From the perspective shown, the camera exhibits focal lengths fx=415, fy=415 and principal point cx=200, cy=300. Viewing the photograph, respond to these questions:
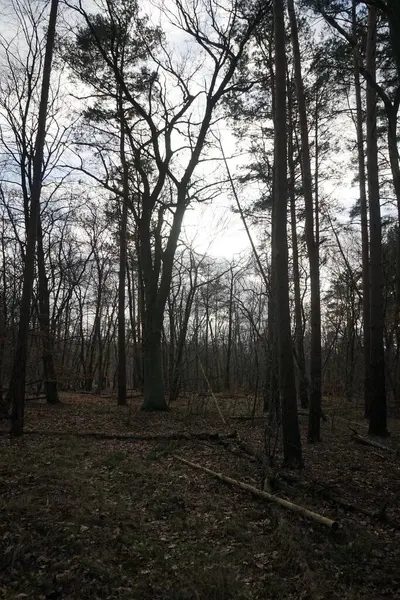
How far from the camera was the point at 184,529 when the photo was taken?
4.66 meters

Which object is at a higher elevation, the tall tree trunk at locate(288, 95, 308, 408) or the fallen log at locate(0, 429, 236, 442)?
the tall tree trunk at locate(288, 95, 308, 408)

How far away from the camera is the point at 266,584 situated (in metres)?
3.57

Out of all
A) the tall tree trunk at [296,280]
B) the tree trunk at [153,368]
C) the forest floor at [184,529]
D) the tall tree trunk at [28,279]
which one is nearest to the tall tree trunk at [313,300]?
the forest floor at [184,529]

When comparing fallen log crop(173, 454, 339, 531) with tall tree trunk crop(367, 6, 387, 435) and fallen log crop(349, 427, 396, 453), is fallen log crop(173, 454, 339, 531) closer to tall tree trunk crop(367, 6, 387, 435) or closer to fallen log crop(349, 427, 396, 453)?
fallen log crop(349, 427, 396, 453)

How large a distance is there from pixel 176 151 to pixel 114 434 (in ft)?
31.2

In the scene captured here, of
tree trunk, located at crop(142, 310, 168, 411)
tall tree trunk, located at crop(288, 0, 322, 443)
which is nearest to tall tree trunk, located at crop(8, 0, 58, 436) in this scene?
tree trunk, located at crop(142, 310, 168, 411)

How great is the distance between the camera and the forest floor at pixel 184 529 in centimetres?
357

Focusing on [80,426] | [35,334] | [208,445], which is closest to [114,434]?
[80,426]

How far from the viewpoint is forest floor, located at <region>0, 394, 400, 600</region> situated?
140 inches

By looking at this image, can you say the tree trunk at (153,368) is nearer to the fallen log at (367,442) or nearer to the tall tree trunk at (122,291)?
the tall tree trunk at (122,291)

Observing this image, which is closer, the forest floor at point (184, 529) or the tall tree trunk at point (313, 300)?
the forest floor at point (184, 529)

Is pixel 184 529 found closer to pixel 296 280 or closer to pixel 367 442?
pixel 367 442

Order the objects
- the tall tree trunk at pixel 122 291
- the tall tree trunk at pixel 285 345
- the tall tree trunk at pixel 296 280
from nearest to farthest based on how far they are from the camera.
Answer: the tall tree trunk at pixel 285 345 → the tall tree trunk at pixel 296 280 → the tall tree trunk at pixel 122 291

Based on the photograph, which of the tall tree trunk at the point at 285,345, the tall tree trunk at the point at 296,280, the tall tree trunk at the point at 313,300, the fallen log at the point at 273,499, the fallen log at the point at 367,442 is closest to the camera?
the fallen log at the point at 273,499
